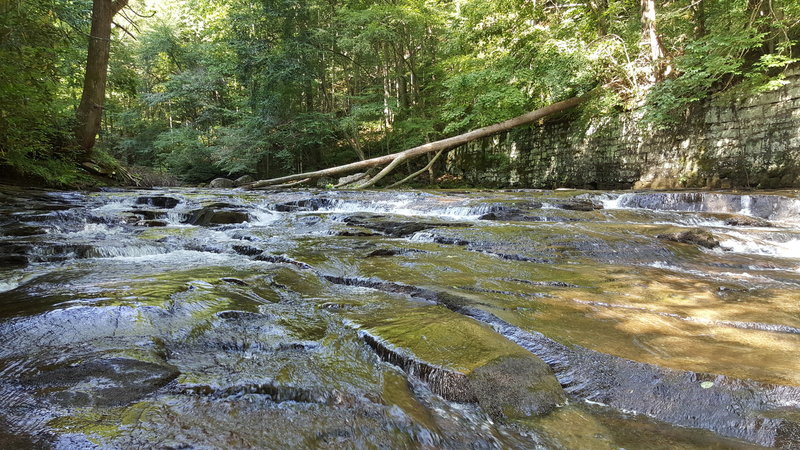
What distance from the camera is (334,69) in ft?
62.8

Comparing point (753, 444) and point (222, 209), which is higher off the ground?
point (222, 209)

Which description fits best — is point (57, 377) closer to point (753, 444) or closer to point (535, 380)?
point (535, 380)

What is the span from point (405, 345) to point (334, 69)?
18892mm

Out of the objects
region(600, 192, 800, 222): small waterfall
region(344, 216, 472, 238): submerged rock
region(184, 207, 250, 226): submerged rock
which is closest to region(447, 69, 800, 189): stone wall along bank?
region(600, 192, 800, 222): small waterfall

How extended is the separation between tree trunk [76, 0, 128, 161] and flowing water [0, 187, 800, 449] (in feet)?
22.5

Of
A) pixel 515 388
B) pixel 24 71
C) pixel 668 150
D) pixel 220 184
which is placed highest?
pixel 24 71

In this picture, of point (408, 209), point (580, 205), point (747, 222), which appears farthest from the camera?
point (408, 209)

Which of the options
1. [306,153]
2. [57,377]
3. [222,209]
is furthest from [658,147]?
[306,153]

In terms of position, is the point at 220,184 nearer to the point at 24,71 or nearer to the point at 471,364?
the point at 24,71

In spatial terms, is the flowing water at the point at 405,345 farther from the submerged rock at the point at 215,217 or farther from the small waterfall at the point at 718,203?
the submerged rock at the point at 215,217

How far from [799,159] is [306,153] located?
18394 mm

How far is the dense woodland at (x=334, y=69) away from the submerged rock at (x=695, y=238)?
513 cm

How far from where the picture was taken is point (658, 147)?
10281mm

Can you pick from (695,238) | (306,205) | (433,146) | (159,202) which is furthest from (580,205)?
(159,202)
